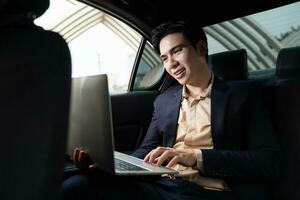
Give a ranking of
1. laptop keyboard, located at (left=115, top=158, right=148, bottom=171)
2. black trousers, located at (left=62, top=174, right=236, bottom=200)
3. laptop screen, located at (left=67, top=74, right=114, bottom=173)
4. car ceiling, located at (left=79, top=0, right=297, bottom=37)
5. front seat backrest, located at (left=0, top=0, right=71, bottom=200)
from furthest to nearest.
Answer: car ceiling, located at (left=79, top=0, right=297, bottom=37) → laptop keyboard, located at (left=115, top=158, right=148, bottom=171) → black trousers, located at (left=62, top=174, right=236, bottom=200) → laptop screen, located at (left=67, top=74, right=114, bottom=173) → front seat backrest, located at (left=0, top=0, right=71, bottom=200)

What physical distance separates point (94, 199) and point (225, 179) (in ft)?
1.80

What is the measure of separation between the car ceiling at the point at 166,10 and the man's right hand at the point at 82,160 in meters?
1.20

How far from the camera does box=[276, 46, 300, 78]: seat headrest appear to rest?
167 cm

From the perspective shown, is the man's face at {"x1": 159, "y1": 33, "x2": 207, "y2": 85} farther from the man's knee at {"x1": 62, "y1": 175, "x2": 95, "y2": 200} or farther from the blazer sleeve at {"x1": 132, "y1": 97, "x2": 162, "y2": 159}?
the man's knee at {"x1": 62, "y1": 175, "x2": 95, "y2": 200}

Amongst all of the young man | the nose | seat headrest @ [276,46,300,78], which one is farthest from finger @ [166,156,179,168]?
seat headrest @ [276,46,300,78]

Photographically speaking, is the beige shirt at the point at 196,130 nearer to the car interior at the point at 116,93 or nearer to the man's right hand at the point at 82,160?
the car interior at the point at 116,93

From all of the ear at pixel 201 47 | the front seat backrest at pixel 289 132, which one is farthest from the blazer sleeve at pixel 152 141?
the front seat backrest at pixel 289 132

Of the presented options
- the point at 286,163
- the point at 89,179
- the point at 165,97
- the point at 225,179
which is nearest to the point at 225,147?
the point at 225,179

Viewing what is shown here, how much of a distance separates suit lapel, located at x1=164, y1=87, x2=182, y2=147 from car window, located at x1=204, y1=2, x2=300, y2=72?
350mm

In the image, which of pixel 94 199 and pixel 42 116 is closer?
pixel 42 116

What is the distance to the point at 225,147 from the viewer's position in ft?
5.06

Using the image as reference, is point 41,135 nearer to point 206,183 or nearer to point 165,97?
point 206,183

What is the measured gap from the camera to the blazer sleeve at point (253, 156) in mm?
1446

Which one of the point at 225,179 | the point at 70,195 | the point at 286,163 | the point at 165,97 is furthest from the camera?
the point at 165,97
